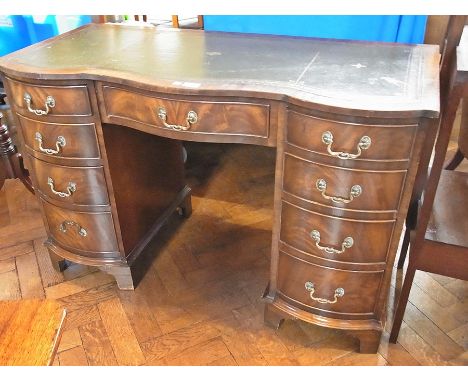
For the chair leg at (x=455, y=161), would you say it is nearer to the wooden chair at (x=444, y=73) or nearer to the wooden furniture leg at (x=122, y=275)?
the wooden chair at (x=444, y=73)

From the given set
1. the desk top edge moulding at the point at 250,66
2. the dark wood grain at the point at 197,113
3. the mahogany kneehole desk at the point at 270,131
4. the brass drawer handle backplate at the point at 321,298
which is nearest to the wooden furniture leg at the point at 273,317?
the mahogany kneehole desk at the point at 270,131

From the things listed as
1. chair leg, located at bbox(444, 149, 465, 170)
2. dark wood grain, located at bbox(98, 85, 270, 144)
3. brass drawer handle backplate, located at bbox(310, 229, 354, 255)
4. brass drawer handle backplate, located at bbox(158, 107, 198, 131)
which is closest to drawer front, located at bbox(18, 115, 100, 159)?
dark wood grain, located at bbox(98, 85, 270, 144)

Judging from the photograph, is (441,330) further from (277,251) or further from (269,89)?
(269,89)

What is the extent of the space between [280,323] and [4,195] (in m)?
1.35

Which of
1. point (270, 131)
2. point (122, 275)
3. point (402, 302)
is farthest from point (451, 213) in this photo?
point (122, 275)

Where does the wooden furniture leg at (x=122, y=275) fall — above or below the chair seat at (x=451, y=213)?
below

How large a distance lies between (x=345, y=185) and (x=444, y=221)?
1.11ft

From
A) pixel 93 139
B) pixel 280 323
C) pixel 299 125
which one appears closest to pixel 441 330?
pixel 280 323

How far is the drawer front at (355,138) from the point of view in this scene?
873 millimetres

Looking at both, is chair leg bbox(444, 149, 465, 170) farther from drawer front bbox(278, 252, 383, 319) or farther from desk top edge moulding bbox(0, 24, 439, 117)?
drawer front bbox(278, 252, 383, 319)

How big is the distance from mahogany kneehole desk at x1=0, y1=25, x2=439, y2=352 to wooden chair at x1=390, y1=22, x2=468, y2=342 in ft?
0.15

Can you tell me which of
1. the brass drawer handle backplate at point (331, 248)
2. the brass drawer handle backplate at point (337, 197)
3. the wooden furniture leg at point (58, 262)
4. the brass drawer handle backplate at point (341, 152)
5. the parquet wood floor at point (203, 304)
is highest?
the brass drawer handle backplate at point (341, 152)

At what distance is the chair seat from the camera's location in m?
1.07

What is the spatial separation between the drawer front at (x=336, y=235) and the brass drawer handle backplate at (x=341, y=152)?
0.16 metres
